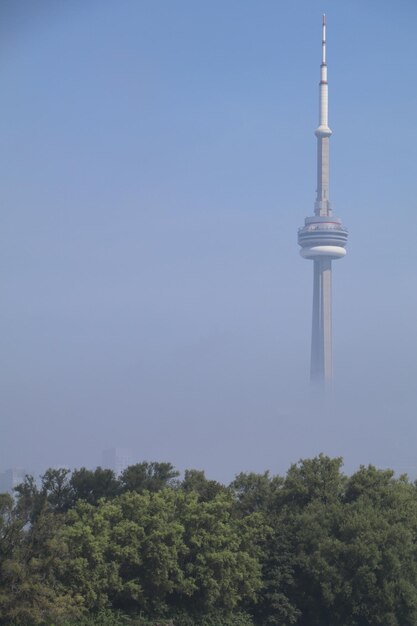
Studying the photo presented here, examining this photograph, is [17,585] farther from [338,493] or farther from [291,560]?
[338,493]

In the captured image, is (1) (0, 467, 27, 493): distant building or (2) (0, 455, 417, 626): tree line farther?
(1) (0, 467, 27, 493): distant building

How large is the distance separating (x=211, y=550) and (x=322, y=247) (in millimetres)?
133764

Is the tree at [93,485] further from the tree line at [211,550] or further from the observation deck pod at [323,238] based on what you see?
the observation deck pod at [323,238]

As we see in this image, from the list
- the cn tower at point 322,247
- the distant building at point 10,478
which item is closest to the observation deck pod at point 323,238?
the cn tower at point 322,247

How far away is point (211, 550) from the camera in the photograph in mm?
34375

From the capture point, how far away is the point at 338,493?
40750 mm

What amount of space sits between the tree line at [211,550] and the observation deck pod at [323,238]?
4948 inches

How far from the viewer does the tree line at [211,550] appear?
30516 millimetres

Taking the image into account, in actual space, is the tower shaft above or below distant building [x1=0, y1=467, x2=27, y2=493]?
above

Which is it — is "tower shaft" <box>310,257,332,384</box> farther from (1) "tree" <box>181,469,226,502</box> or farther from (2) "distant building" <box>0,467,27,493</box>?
(1) "tree" <box>181,469,226,502</box>

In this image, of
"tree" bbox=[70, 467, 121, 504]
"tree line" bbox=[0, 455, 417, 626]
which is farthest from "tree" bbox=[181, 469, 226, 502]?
"tree" bbox=[70, 467, 121, 504]

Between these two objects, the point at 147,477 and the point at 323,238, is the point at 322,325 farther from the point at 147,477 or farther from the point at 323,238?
the point at 147,477

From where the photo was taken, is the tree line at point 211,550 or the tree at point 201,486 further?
the tree at point 201,486

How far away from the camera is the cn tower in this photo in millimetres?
166125
